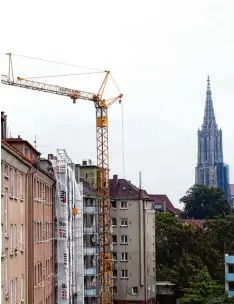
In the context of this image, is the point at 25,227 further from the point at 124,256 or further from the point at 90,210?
the point at 124,256

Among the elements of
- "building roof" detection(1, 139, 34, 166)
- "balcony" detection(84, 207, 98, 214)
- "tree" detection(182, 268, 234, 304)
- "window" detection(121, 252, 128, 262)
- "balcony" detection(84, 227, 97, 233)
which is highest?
"building roof" detection(1, 139, 34, 166)

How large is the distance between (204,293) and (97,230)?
12.0 metres

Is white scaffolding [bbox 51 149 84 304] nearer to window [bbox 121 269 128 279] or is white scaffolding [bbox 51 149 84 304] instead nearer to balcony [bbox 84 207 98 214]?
balcony [bbox 84 207 98 214]

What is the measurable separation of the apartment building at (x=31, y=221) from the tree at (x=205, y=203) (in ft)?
385

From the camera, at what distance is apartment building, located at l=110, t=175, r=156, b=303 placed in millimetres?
76562

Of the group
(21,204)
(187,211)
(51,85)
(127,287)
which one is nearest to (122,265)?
(127,287)

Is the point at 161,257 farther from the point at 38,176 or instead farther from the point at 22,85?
the point at 38,176

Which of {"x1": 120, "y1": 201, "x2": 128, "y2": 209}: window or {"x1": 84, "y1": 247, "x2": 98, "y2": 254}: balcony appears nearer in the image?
{"x1": 84, "y1": 247, "x2": 98, "y2": 254}: balcony

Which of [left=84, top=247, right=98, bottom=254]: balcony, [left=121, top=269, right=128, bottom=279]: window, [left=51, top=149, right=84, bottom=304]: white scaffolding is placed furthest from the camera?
[left=121, top=269, right=128, bottom=279]: window

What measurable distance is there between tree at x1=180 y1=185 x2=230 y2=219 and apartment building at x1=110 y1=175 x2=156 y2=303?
278ft

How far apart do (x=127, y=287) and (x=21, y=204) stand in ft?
149

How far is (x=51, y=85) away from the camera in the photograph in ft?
301

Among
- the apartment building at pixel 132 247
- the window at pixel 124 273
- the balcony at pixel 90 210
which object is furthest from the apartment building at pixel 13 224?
the window at pixel 124 273

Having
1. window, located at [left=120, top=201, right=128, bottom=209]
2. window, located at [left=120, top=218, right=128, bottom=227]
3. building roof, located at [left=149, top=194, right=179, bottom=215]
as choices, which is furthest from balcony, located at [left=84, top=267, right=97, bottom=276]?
building roof, located at [left=149, top=194, right=179, bottom=215]
